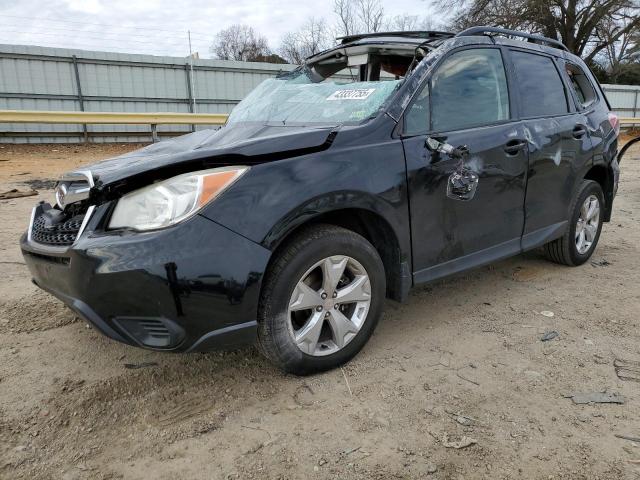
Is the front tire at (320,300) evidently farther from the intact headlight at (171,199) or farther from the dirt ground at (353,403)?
the intact headlight at (171,199)

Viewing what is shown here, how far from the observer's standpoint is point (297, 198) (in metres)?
2.38

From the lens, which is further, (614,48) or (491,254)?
(614,48)

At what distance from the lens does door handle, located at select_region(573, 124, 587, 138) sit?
4012mm

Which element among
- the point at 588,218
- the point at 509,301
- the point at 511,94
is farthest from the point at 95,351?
the point at 588,218

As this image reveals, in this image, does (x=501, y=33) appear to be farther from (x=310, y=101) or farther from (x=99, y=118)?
(x=99, y=118)

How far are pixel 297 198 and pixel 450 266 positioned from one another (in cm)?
124

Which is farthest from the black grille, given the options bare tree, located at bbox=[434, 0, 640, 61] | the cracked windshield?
bare tree, located at bbox=[434, 0, 640, 61]

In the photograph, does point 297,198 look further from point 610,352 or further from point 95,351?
point 610,352

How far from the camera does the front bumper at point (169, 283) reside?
2137 mm

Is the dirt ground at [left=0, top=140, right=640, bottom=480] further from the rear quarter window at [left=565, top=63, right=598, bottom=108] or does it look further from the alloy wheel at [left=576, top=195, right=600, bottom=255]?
the rear quarter window at [left=565, top=63, right=598, bottom=108]

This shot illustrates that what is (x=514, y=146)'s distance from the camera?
11.2ft

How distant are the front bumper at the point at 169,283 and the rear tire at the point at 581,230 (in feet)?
10.0

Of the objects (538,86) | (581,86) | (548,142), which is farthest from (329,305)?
(581,86)

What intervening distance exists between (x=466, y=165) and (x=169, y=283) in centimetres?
192
